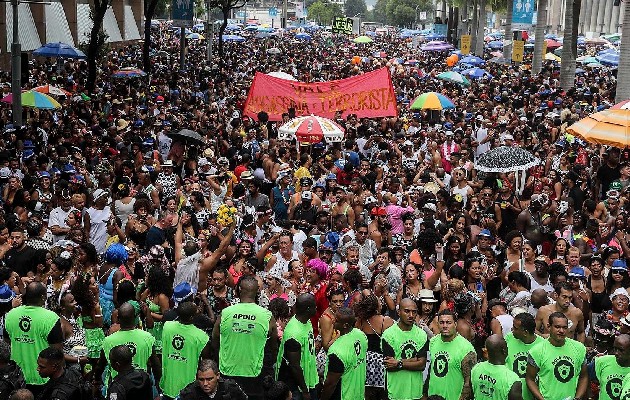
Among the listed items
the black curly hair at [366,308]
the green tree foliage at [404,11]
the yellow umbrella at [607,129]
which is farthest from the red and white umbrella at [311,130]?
the green tree foliage at [404,11]

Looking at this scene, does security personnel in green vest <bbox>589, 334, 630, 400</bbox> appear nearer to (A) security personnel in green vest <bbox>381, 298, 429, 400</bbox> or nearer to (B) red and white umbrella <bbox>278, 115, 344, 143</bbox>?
(A) security personnel in green vest <bbox>381, 298, 429, 400</bbox>

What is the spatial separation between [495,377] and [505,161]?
7413 mm

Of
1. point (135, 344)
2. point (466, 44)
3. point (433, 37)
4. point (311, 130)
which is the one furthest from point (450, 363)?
point (433, 37)

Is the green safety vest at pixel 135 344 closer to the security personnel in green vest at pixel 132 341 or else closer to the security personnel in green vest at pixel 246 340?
the security personnel in green vest at pixel 132 341

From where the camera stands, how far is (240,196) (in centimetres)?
1313

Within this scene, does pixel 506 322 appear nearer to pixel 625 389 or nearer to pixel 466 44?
pixel 625 389

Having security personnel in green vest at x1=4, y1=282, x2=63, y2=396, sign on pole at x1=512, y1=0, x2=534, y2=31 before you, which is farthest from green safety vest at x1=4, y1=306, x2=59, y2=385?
sign on pole at x1=512, y1=0, x2=534, y2=31

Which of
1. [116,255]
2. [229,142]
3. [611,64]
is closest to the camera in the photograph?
[116,255]

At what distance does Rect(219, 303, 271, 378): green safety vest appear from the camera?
24.1ft

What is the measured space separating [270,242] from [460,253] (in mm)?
2074

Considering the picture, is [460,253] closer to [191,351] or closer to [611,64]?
[191,351]

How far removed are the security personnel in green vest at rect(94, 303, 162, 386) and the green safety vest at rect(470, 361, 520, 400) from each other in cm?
237

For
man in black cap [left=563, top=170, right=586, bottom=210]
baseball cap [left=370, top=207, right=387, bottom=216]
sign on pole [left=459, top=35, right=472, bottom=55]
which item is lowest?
sign on pole [left=459, top=35, right=472, bottom=55]

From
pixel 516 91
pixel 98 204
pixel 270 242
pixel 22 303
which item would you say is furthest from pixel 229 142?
pixel 516 91
